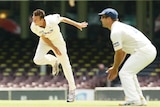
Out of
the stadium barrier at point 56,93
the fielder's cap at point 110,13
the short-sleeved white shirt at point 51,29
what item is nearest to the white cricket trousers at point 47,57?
the short-sleeved white shirt at point 51,29

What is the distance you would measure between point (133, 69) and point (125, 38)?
52cm

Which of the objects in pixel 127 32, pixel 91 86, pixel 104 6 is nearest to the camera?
pixel 127 32

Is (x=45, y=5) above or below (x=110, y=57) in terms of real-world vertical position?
above

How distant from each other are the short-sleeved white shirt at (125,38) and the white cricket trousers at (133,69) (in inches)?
3.7

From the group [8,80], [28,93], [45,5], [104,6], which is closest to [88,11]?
[104,6]

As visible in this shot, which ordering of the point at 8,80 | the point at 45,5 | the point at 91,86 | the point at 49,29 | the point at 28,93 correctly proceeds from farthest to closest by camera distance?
the point at 45,5
the point at 8,80
the point at 91,86
the point at 28,93
the point at 49,29

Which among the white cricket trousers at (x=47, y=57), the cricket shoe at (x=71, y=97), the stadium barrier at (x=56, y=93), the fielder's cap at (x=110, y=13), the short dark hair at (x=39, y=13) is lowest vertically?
the cricket shoe at (x=71, y=97)

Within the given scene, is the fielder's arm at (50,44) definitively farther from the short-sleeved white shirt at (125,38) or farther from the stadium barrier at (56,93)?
the stadium barrier at (56,93)

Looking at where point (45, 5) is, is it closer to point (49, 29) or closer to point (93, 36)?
point (93, 36)

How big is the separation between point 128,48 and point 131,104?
0.90m

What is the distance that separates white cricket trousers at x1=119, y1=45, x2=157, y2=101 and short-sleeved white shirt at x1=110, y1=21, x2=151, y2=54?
9cm

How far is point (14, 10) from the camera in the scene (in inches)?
1211

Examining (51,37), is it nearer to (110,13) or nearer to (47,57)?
(47,57)

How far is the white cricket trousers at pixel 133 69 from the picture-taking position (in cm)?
1007
